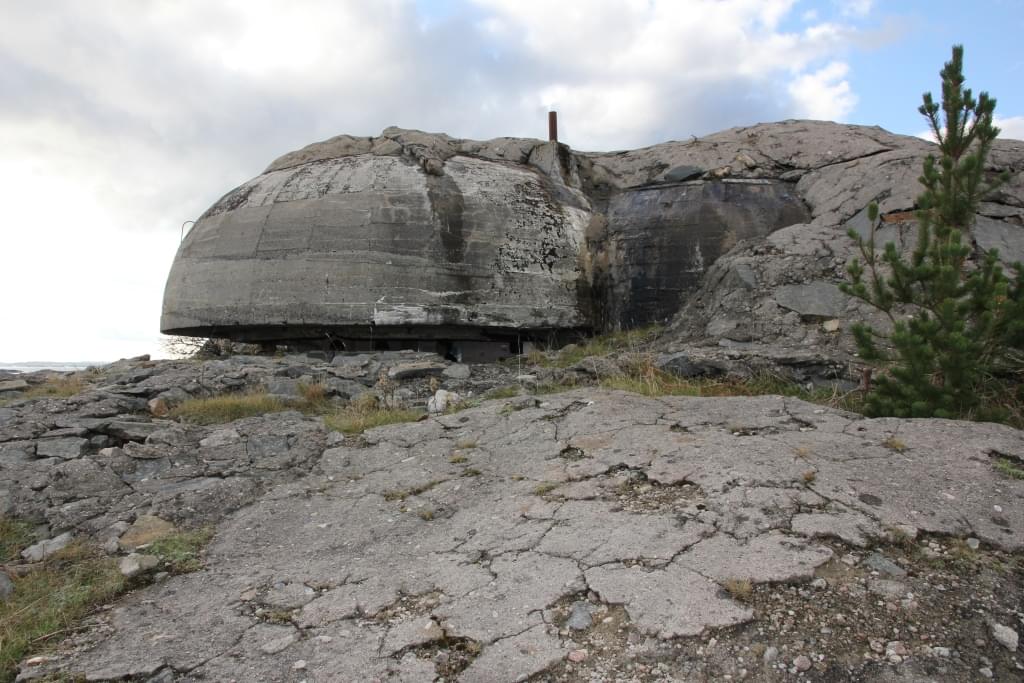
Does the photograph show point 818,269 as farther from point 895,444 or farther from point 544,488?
point 544,488

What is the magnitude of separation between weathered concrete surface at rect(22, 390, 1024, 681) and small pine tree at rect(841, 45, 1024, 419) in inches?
19.2

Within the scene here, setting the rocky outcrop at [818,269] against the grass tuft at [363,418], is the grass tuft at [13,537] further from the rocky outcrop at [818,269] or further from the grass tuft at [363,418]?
the rocky outcrop at [818,269]

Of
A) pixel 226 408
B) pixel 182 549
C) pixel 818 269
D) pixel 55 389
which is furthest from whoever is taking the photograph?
pixel 55 389

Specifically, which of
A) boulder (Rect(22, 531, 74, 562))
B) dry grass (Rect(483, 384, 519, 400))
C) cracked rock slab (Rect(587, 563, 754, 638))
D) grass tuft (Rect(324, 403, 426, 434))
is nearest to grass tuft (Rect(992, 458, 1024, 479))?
cracked rock slab (Rect(587, 563, 754, 638))

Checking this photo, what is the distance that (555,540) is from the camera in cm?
296

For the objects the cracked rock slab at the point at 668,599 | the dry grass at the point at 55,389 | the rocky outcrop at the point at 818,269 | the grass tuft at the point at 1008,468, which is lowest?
the cracked rock slab at the point at 668,599

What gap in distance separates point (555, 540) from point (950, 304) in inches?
112

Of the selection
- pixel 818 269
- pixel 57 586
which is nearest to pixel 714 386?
pixel 818 269

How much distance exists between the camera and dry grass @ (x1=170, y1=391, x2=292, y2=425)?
17.7 ft

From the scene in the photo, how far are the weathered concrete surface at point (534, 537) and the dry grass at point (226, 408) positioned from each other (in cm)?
146

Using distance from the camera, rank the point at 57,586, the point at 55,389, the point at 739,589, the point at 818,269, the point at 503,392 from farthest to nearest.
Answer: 1. the point at 55,389
2. the point at 818,269
3. the point at 503,392
4. the point at 57,586
5. the point at 739,589

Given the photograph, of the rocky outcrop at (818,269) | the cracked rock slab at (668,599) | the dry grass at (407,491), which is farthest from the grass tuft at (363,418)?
the cracked rock slab at (668,599)

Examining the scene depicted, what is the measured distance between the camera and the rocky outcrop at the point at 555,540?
7.47 ft

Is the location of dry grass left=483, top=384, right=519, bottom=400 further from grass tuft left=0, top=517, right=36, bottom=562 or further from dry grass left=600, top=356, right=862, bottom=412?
grass tuft left=0, top=517, right=36, bottom=562
